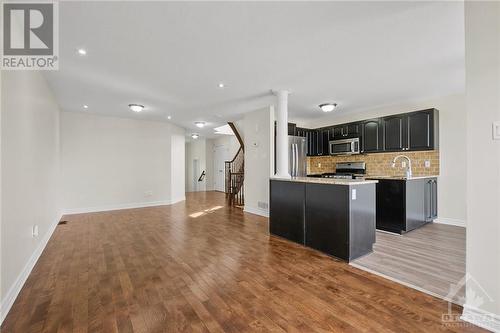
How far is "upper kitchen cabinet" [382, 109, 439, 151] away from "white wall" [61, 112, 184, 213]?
19.8ft

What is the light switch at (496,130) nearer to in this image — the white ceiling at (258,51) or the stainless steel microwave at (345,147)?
the white ceiling at (258,51)

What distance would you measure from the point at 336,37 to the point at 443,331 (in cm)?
272

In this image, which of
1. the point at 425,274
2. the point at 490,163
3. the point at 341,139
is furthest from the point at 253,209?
the point at 490,163

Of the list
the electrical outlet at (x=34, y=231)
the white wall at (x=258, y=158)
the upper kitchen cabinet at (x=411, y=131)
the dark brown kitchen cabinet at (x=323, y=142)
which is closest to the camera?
the electrical outlet at (x=34, y=231)

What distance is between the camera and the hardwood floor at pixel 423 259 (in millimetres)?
2172

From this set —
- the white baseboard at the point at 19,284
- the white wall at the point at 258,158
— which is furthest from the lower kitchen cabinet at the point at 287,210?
the white baseboard at the point at 19,284

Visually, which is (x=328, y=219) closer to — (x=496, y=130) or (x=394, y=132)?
(x=496, y=130)

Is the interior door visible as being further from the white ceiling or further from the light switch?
the light switch

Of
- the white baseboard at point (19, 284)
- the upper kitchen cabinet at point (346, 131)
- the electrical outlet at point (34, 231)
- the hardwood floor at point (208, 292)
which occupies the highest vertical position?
the upper kitchen cabinet at point (346, 131)

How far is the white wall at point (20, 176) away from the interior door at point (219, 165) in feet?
24.4

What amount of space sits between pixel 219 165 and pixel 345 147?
6612 millimetres

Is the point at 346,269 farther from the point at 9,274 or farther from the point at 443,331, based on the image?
the point at 9,274

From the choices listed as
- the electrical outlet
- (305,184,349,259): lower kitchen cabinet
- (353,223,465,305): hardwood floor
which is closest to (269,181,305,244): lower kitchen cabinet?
(305,184,349,259): lower kitchen cabinet

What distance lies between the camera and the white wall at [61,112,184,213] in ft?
18.5
